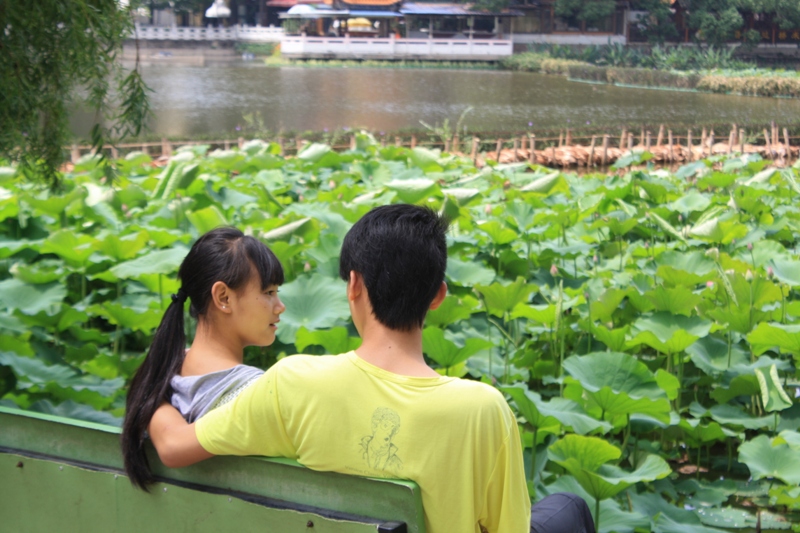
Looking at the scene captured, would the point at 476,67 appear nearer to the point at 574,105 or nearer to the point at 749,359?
the point at 574,105

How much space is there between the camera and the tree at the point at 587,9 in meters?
22.4

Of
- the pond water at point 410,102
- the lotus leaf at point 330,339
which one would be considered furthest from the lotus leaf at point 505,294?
the pond water at point 410,102

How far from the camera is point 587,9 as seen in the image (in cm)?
2248

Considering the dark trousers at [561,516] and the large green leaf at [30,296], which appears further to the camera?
the large green leaf at [30,296]

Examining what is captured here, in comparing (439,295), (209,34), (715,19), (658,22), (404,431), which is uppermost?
(658,22)

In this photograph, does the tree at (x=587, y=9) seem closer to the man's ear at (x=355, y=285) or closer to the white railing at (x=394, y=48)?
the white railing at (x=394, y=48)

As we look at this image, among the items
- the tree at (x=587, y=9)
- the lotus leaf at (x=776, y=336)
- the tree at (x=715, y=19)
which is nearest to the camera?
the lotus leaf at (x=776, y=336)

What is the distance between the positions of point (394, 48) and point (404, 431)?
2397 centimetres

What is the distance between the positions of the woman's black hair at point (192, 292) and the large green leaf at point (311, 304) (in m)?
1.01

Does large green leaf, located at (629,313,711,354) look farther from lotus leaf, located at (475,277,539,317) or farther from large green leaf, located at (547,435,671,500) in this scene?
large green leaf, located at (547,435,671,500)

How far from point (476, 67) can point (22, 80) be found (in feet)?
Answer: 73.2

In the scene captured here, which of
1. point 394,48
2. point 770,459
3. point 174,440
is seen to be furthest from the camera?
point 394,48

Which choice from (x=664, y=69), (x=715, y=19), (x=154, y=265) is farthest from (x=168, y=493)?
(x=664, y=69)

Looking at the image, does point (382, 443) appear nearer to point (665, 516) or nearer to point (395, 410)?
point (395, 410)
